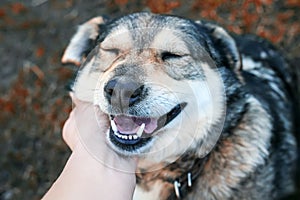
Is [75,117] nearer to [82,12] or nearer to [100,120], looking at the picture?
[100,120]

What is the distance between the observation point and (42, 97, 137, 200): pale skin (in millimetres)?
2720

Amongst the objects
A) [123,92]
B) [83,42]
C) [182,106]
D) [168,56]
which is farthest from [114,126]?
[83,42]

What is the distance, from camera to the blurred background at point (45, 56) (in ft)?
15.2

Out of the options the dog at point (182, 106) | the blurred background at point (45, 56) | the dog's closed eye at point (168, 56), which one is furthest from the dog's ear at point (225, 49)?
the blurred background at point (45, 56)

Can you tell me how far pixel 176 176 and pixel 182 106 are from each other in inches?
18.2

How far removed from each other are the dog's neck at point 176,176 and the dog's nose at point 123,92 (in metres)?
0.57

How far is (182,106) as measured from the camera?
3008 millimetres

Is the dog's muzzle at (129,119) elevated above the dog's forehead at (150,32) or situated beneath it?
situated beneath

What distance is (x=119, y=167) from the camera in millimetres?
2852

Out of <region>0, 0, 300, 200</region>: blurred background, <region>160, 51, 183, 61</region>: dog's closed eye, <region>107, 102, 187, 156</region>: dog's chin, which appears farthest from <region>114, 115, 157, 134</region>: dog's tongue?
<region>0, 0, 300, 200</region>: blurred background

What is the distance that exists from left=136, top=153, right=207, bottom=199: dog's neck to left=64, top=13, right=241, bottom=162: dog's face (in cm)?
7

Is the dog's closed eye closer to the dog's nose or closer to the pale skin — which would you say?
the dog's nose

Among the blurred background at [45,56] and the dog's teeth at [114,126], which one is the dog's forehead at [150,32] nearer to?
the dog's teeth at [114,126]

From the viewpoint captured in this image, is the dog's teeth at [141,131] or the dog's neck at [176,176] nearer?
the dog's teeth at [141,131]
